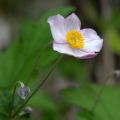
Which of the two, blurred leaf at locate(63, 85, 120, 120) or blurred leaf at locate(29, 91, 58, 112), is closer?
blurred leaf at locate(63, 85, 120, 120)

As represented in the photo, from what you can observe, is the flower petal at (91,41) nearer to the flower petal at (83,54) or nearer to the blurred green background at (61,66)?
the flower petal at (83,54)

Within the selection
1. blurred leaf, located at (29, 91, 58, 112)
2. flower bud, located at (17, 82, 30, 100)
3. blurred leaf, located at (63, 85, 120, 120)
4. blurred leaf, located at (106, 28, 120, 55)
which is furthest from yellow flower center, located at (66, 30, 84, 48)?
blurred leaf, located at (106, 28, 120, 55)

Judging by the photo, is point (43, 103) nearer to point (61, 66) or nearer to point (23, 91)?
point (61, 66)

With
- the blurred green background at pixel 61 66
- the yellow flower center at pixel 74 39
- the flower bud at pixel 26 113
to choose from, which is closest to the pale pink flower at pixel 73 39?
the yellow flower center at pixel 74 39

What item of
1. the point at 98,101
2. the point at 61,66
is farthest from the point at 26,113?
the point at 61,66

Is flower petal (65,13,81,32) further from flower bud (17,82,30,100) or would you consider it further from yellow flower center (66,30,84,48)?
flower bud (17,82,30,100)

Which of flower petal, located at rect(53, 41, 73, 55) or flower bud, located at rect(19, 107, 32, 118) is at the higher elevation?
flower petal, located at rect(53, 41, 73, 55)

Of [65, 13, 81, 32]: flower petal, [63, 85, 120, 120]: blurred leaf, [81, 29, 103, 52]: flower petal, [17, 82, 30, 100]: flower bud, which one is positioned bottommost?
[63, 85, 120, 120]: blurred leaf
